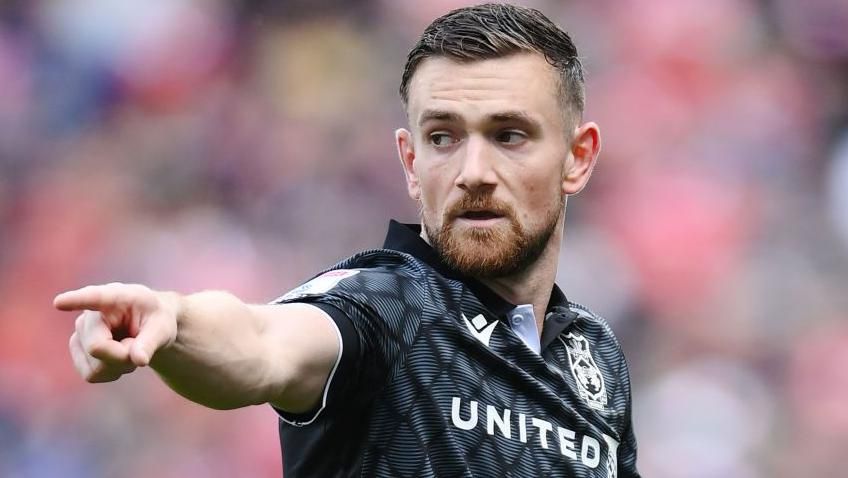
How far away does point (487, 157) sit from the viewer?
2.67 m

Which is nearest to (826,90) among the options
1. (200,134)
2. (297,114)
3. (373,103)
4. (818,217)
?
(818,217)

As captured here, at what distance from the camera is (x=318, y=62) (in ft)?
23.4

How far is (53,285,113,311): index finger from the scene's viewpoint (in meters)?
1.47

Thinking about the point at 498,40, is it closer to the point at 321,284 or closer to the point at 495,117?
the point at 495,117

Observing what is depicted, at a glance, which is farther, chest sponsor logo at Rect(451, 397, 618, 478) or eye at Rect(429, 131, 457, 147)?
eye at Rect(429, 131, 457, 147)

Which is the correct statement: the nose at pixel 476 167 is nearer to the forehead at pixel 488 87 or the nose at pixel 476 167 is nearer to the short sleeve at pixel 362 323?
the forehead at pixel 488 87

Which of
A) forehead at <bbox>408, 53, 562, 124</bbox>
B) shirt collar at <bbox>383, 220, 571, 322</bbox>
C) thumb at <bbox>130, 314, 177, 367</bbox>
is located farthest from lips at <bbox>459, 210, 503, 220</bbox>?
thumb at <bbox>130, 314, 177, 367</bbox>

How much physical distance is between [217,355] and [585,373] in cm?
127

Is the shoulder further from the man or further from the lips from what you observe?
the lips

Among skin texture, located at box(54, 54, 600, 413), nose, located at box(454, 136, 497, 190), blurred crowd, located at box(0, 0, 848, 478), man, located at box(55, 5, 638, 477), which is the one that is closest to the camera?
man, located at box(55, 5, 638, 477)

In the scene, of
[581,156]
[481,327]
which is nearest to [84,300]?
[481,327]

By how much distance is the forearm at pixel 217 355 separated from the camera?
69.4 inches

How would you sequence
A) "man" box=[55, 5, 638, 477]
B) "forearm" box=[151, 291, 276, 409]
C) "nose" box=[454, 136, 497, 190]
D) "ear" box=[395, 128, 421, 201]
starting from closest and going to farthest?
1. "forearm" box=[151, 291, 276, 409]
2. "man" box=[55, 5, 638, 477]
3. "nose" box=[454, 136, 497, 190]
4. "ear" box=[395, 128, 421, 201]

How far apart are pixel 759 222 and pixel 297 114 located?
109 inches
